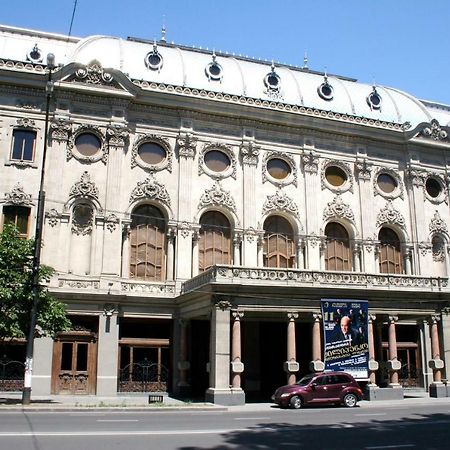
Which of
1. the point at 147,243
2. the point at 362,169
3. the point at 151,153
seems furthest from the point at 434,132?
the point at 147,243

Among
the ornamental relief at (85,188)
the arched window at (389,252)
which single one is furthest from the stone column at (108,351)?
the arched window at (389,252)

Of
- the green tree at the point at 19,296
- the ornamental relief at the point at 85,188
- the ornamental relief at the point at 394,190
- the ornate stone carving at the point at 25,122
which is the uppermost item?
the ornate stone carving at the point at 25,122

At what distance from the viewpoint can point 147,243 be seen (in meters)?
34.3

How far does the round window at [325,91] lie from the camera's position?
41469mm

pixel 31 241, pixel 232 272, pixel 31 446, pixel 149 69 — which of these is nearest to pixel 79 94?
pixel 149 69

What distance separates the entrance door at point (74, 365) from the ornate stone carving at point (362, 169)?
20762mm

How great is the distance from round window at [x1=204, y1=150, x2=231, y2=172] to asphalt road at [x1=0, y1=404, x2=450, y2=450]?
685 inches

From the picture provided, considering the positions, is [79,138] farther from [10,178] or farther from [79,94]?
[10,178]

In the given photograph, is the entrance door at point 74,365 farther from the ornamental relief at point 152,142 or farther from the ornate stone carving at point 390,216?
the ornate stone carving at point 390,216

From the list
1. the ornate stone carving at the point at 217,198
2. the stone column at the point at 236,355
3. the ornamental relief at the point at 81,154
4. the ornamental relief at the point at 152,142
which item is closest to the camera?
the stone column at the point at 236,355

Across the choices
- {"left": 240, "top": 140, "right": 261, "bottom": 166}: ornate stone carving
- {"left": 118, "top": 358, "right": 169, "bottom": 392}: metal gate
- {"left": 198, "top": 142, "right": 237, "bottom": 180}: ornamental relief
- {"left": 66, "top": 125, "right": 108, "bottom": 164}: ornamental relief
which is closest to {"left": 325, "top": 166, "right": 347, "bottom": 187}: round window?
{"left": 240, "top": 140, "right": 261, "bottom": 166}: ornate stone carving

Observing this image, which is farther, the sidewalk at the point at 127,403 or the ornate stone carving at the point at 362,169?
the ornate stone carving at the point at 362,169

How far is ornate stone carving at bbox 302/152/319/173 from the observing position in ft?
124

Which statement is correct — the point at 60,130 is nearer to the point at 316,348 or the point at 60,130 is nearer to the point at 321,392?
the point at 316,348
